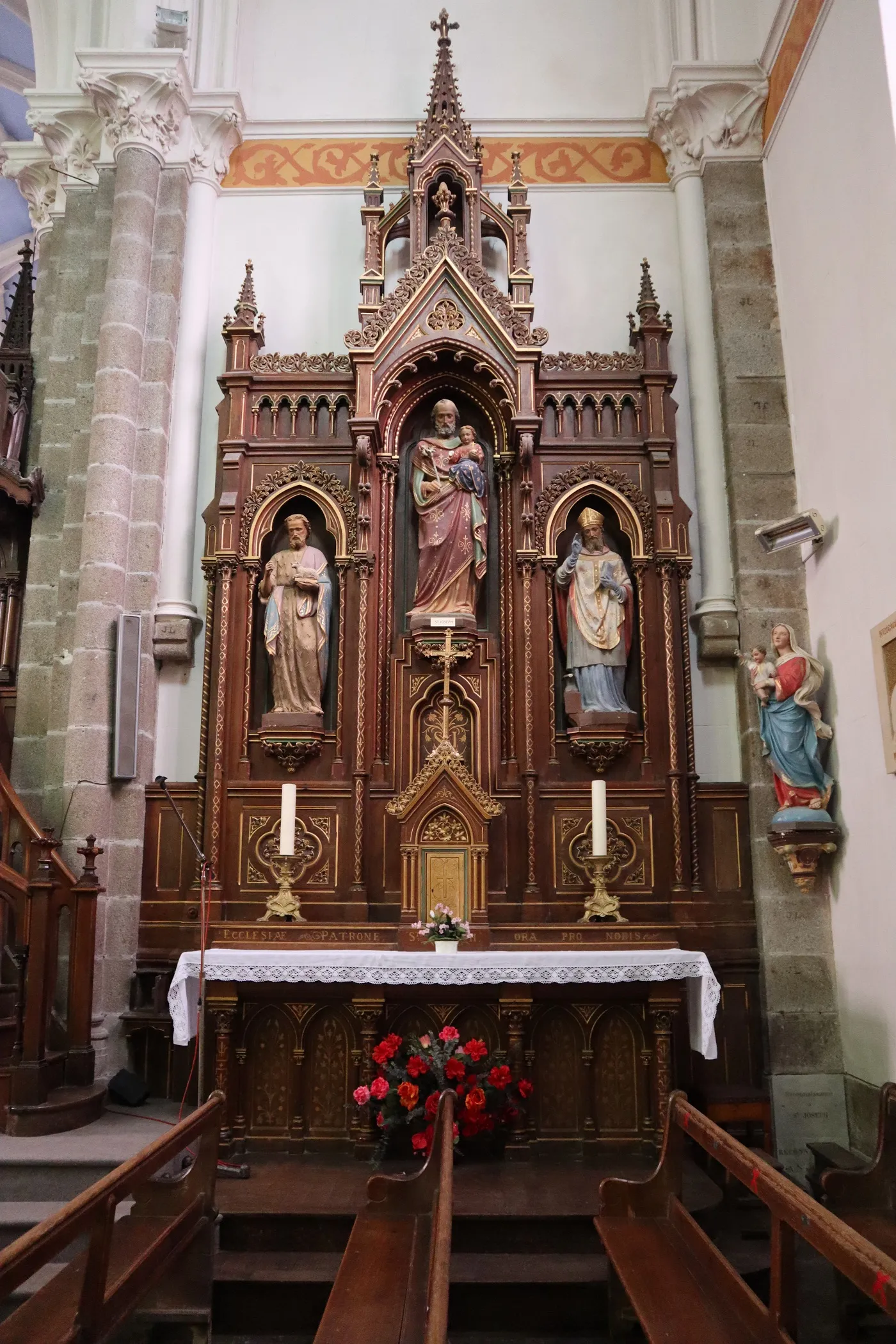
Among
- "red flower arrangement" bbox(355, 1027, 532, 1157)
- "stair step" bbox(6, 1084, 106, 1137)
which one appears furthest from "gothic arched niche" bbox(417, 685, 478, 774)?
"stair step" bbox(6, 1084, 106, 1137)

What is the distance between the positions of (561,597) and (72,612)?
12.4ft

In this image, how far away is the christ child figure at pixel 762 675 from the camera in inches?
290

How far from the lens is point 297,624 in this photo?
8.16 meters

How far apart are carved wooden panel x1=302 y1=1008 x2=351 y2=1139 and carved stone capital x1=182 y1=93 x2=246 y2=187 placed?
7.47 m

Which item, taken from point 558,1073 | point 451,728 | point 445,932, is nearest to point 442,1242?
point 445,932

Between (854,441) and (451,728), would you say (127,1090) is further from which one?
(854,441)

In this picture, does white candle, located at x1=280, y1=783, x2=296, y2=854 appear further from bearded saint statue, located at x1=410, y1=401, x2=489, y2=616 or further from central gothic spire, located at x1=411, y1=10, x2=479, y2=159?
central gothic spire, located at x1=411, y1=10, x2=479, y2=159

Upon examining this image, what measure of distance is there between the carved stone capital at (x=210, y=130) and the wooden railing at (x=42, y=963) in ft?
19.6

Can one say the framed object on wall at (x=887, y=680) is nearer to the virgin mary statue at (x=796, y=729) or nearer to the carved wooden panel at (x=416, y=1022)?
the virgin mary statue at (x=796, y=729)

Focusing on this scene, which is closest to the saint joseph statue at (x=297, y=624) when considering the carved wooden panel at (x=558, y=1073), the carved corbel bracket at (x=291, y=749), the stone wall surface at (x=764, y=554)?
Result: the carved corbel bracket at (x=291, y=749)

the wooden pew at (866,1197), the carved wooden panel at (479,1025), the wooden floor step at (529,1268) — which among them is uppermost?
the carved wooden panel at (479,1025)

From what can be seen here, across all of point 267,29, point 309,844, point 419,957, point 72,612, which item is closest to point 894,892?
point 419,957

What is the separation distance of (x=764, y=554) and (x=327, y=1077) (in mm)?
4886

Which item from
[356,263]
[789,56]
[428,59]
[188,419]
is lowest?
[188,419]
